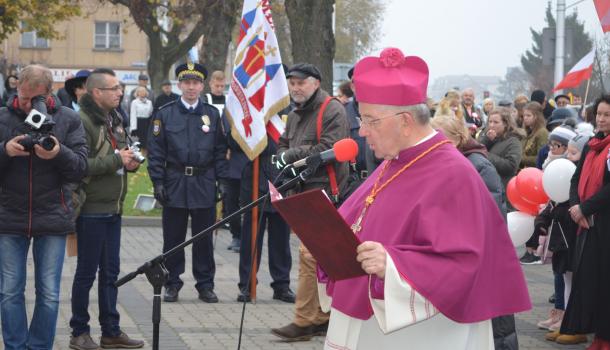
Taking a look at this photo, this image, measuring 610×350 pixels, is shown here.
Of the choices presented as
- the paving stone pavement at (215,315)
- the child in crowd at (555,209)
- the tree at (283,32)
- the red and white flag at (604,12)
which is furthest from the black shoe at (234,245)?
the tree at (283,32)

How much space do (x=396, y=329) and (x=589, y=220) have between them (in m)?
4.52

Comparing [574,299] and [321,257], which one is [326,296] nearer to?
[321,257]

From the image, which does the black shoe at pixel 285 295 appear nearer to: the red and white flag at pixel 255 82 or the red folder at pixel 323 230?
the red and white flag at pixel 255 82

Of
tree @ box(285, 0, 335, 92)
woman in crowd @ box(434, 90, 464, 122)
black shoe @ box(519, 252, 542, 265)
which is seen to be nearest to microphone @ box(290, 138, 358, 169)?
black shoe @ box(519, 252, 542, 265)

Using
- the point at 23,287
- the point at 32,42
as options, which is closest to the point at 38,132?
the point at 23,287

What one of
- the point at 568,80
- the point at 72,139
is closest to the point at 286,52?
the point at 568,80

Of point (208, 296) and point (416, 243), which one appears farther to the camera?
point (208, 296)

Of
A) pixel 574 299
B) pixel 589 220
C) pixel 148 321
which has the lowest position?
pixel 148 321

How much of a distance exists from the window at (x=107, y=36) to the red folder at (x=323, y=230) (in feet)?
216

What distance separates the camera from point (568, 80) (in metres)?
16.8

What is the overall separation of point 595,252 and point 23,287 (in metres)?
4.29

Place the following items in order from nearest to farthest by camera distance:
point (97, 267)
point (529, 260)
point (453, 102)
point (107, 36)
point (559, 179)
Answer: point (97, 267)
point (559, 179)
point (529, 260)
point (453, 102)
point (107, 36)

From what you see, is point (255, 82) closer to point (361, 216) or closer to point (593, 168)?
point (593, 168)

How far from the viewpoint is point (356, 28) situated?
6366 centimetres
